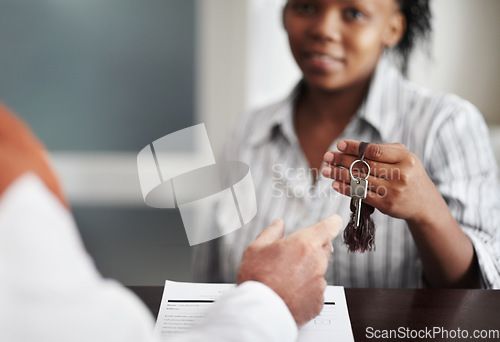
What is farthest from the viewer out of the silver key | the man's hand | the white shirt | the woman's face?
the woman's face

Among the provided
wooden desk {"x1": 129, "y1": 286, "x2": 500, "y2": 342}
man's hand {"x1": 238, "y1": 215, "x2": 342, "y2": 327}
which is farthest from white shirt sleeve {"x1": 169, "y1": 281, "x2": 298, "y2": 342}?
wooden desk {"x1": 129, "y1": 286, "x2": 500, "y2": 342}

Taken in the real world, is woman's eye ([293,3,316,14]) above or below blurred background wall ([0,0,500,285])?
above

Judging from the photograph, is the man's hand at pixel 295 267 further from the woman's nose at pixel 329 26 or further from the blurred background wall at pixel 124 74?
the blurred background wall at pixel 124 74

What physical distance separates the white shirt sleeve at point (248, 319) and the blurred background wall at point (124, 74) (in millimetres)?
1117

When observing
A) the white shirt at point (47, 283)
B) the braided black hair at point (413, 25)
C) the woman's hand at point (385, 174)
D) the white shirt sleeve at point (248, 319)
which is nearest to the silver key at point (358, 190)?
the woman's hand at point (385, 174)

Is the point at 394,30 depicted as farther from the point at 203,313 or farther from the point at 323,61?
the point at 203,313

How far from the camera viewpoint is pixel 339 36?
0.75m

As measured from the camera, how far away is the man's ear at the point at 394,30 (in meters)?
0.80

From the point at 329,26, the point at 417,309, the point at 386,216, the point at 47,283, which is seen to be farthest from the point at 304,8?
the point at 47,283

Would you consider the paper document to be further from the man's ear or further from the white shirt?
the man's ear

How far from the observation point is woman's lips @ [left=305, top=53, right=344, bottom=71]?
2.51ft

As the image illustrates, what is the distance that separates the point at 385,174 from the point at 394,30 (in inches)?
16.1

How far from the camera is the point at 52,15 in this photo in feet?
5.03

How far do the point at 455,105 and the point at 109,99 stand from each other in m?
1.13
